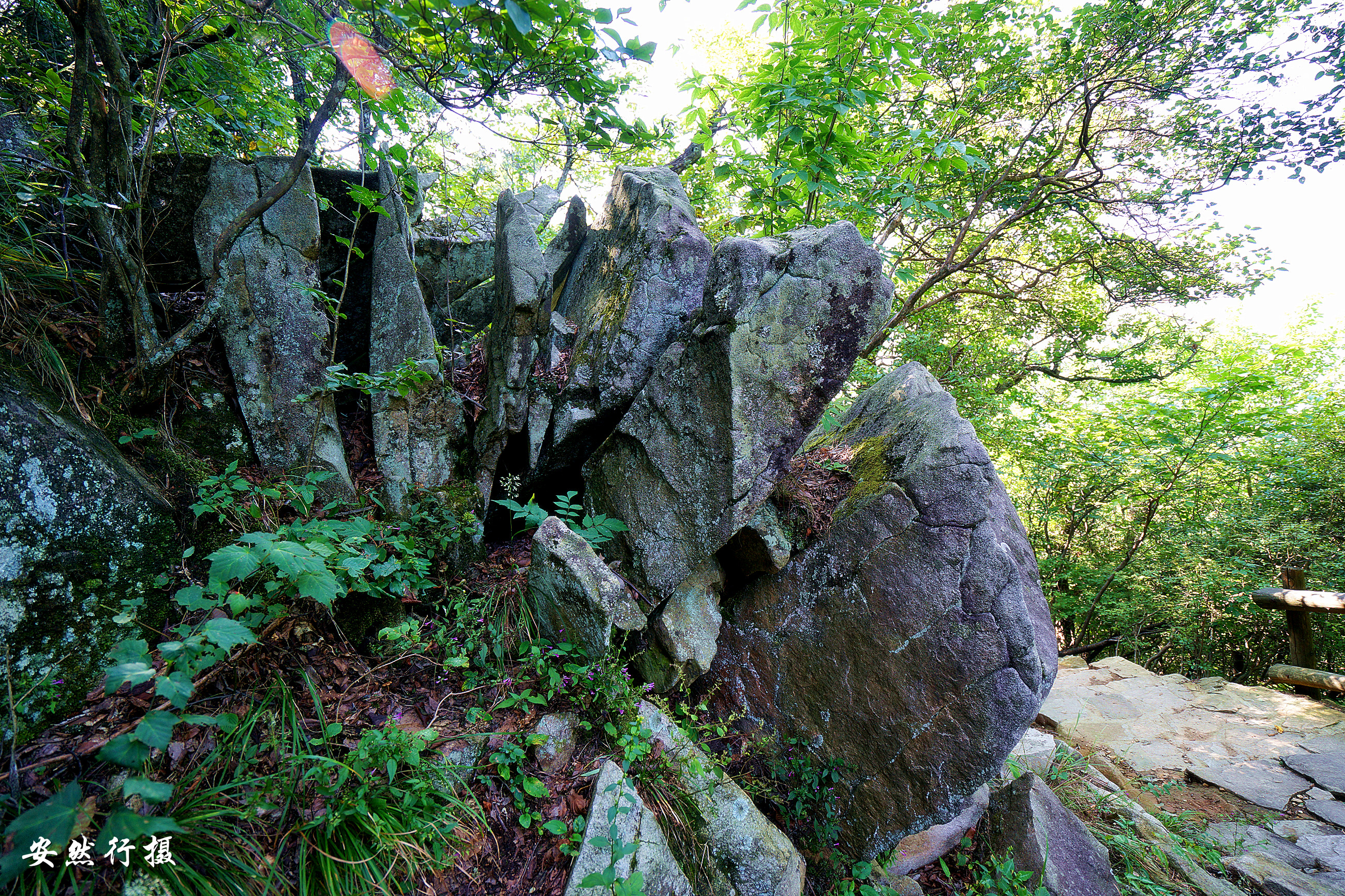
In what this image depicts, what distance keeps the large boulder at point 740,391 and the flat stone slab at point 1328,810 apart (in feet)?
21.3

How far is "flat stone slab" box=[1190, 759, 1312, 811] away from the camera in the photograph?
5.38 m

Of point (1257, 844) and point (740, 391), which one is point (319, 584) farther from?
point (1257, 844)

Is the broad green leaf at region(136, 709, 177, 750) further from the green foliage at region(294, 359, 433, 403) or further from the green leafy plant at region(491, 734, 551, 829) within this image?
the green foliage at region(294, 359, 433, 403)

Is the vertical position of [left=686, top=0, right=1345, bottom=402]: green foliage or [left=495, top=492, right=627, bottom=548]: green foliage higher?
[left=686, top=0, right=1345, bottom=402]: green foliage

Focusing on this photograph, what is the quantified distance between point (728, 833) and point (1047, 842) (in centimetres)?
275

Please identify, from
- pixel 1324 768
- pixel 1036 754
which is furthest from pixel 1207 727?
pixel 1036 754

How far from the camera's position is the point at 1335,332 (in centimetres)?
1330

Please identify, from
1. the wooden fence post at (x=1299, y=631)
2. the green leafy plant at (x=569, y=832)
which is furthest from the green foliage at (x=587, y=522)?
the wooden fence post at (x=1299, y=631)

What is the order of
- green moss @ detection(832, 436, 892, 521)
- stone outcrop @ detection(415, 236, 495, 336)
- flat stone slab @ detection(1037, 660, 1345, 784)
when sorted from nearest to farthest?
green moss @ detection(832, 436, 892, 521)
stone outcrop @ detection(415, 236, 495, 336)
flat stone slab @ detection(1037, 660, 1345, 784)

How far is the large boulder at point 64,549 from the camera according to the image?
2311 millimetres

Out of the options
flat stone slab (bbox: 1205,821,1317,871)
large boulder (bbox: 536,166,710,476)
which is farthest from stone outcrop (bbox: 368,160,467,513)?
flat stone slab (bbox: 1205,821,1317,871)

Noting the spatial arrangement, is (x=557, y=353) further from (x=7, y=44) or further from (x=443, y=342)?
(x=7, y=44)

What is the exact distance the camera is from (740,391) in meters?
3.48

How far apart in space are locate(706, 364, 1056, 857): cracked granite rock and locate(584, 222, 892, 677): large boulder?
0.61 meters
